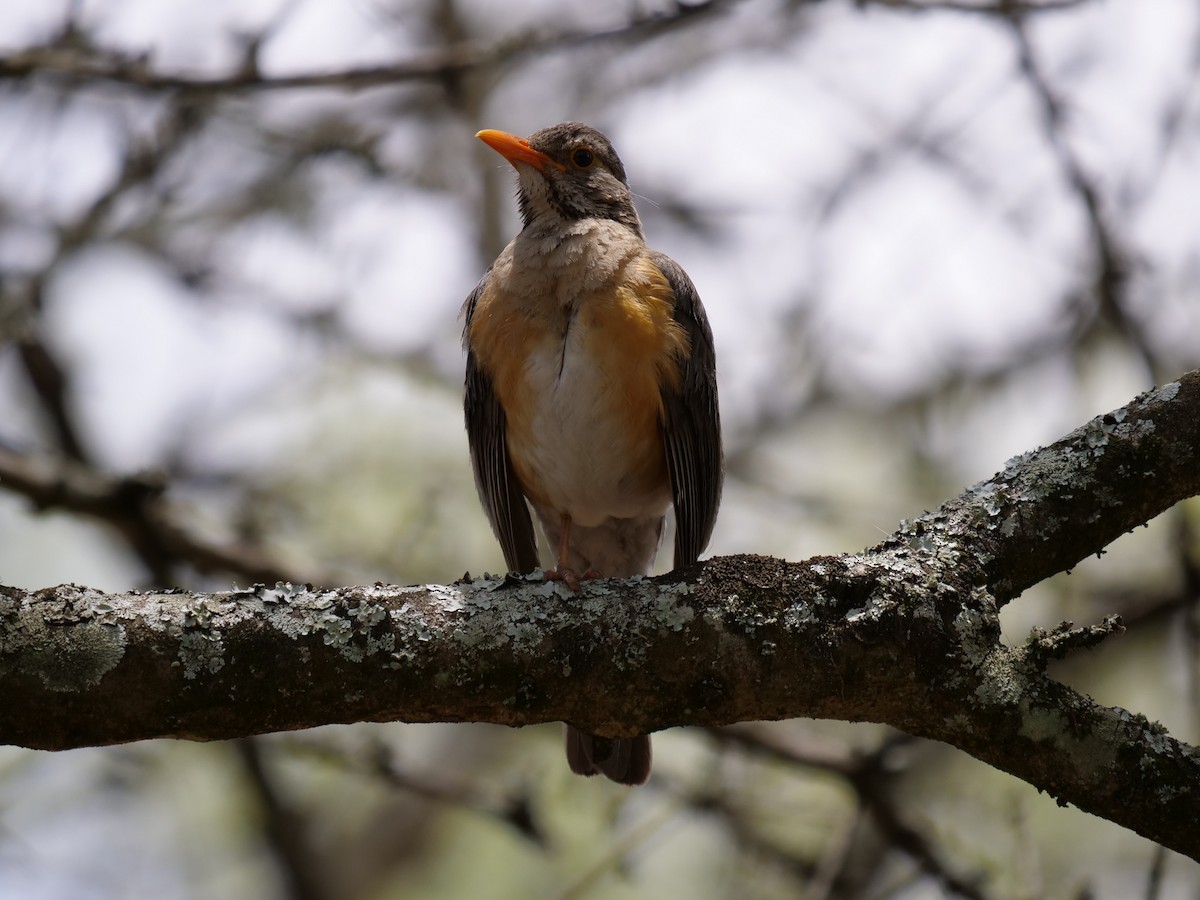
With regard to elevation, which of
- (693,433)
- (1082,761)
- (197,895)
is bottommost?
(197,895)

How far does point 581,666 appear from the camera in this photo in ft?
9.60

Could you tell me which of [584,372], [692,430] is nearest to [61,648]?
[584,372]

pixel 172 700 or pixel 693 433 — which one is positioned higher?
pixel 693 433

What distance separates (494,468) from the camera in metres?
5.23

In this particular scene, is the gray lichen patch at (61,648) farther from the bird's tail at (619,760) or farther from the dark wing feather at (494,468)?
the dark wing feather at (494,468)

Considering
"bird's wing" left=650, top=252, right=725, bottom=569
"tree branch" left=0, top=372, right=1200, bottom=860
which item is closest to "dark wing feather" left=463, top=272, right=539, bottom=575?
"bird's wing" left=650, top=252, right=725, bottom=569

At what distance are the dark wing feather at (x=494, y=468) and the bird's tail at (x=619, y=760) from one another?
96 centimetres

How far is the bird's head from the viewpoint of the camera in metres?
5.61

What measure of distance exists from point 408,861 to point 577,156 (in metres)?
4.99

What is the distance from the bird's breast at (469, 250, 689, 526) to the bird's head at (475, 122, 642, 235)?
694 mm

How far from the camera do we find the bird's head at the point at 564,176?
5605mm

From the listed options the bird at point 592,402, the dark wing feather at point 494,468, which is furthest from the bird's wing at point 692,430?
the dark wing feather at point 494,468

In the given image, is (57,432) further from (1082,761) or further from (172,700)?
(1082,761)

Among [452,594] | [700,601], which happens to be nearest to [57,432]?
[452,594]
